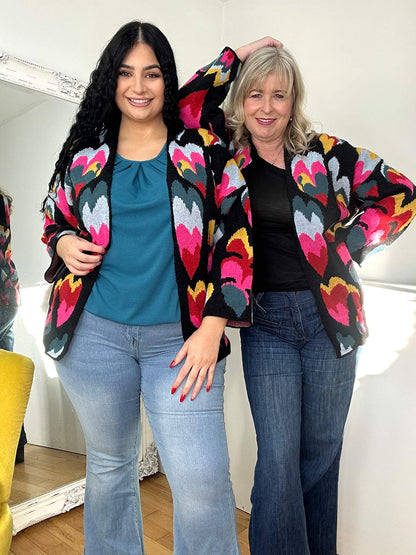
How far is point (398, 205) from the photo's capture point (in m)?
1.45

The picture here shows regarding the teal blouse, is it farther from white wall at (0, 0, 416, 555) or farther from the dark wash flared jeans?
white wall at (0, 0, 416, 555)

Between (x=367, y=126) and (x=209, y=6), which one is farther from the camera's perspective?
(x=209, y=6)

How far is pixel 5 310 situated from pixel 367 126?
5.09 feet

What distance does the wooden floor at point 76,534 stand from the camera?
1.85 metres

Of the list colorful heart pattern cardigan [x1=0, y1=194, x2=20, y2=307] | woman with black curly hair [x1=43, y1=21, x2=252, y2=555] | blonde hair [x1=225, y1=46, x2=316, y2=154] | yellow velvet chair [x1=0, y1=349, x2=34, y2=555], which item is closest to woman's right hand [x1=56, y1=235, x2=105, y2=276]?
woman with black curly hair [x1=43, y1=21, x2=252, y2=555]

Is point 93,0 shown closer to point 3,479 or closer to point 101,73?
point 101,73

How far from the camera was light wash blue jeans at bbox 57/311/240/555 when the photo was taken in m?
1.09

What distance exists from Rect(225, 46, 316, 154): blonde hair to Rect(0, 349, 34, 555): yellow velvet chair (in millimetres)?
833

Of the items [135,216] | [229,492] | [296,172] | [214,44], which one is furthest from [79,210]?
[214,44]

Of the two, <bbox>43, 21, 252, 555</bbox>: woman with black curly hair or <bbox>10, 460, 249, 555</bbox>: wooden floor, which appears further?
<bbox>10, 460, 249, 555</bbox>: wooden floor

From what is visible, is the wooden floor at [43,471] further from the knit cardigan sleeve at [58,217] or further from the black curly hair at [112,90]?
the black curly hair at [112,90]

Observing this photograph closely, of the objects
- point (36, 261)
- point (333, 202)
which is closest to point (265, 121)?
point (333, 202)

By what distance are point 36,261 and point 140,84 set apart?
1008 millimetres

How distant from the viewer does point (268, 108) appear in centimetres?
136
